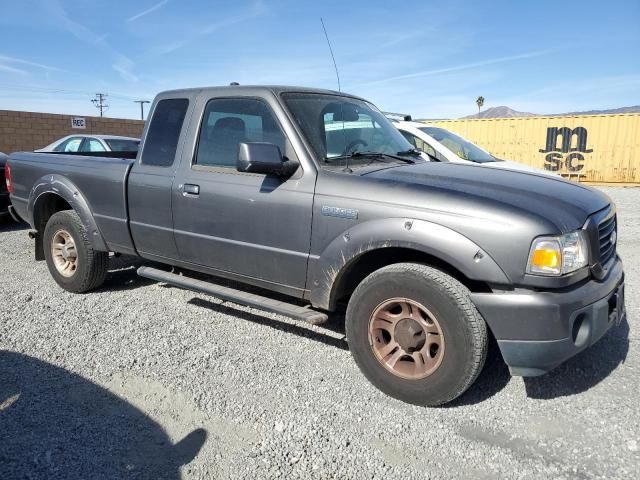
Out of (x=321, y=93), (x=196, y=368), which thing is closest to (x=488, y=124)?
(x=321, y=93)

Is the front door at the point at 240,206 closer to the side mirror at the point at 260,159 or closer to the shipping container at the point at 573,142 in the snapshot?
the side mirror at the point at 260,159

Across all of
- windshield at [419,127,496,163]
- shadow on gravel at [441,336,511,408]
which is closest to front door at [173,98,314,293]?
shadow on gravel at [441,336,511,408]

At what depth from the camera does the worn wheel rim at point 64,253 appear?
16.3 feet

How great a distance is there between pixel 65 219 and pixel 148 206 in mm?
1308

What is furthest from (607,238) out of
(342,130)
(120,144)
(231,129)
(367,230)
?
(120,144)

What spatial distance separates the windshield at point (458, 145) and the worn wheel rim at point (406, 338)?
536 cm

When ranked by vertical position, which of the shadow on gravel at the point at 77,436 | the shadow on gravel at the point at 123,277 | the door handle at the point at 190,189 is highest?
the door handle at the point at 190,189

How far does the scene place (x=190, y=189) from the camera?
12.5 ft

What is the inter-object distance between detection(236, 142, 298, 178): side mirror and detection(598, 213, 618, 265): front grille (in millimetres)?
2007

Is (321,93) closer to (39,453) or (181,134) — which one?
(181,134)

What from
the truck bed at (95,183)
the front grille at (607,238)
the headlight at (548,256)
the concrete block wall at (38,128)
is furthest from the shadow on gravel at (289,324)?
the concrete block wall at (38,128)

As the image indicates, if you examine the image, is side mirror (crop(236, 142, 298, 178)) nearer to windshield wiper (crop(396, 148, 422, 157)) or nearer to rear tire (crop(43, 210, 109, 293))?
windshield wiper (crop(396, 148, 422, 157))

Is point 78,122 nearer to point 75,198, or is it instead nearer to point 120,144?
point 120,144

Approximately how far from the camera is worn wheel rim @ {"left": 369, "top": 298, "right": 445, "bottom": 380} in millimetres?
2883
